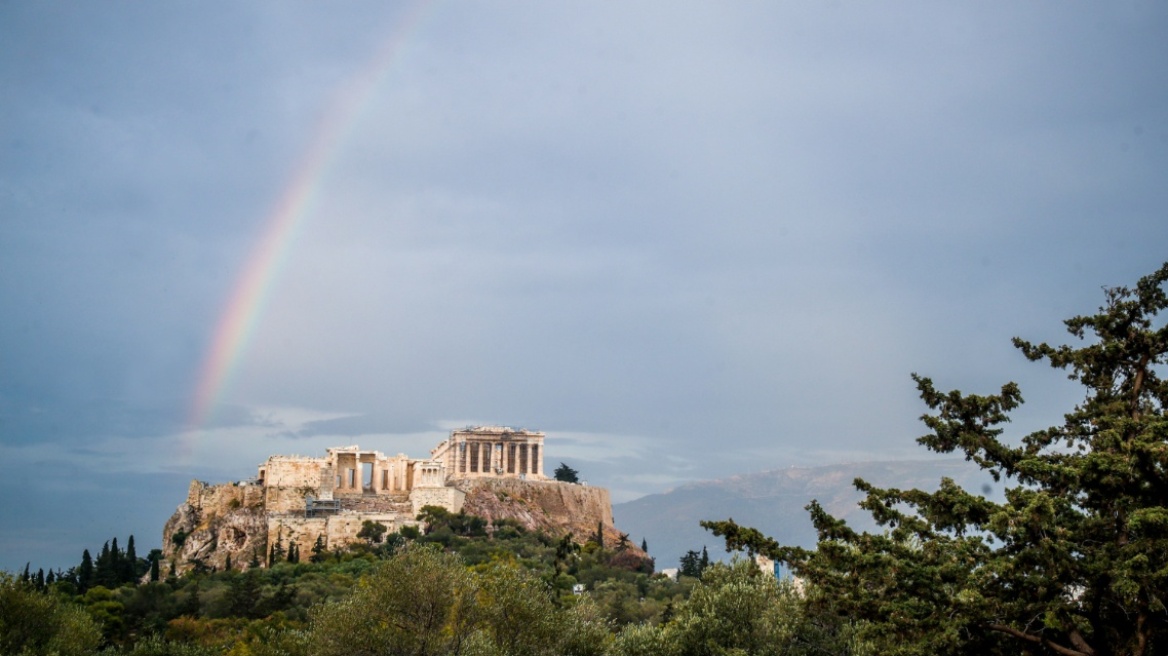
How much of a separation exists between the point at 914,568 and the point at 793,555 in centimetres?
298

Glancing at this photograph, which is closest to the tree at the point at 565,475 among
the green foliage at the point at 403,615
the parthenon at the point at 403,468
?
the parthenon at the point at 403,468

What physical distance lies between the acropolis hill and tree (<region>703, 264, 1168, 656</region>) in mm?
69675

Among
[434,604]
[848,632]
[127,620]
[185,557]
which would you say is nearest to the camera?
[848,632]

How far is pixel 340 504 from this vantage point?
94.0 metres

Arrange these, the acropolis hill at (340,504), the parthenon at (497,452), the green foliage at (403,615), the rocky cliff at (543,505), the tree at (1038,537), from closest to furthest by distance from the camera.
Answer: the tree at (1038,537) < the green foliage at (403,615) < the acropolis hill at (340,504) < the rocky cliff at (543,505) < the parthenon at (497,452)

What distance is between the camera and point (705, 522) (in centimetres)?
2567

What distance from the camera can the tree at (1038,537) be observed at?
22.0 m

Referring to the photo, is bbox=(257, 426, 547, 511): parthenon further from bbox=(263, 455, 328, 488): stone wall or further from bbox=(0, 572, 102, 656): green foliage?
bbox=(0, 572, 102, 656): green foliage

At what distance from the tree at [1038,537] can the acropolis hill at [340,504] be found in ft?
229

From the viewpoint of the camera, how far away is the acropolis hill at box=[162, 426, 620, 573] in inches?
3521

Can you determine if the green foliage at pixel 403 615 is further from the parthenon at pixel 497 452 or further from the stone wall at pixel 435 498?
the parthenon at pixel 497 452

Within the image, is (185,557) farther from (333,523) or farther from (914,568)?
(914,568)

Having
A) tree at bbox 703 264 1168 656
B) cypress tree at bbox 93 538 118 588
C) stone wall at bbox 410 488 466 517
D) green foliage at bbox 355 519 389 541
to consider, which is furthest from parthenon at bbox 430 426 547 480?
tree at bbox 703 264 1168 656

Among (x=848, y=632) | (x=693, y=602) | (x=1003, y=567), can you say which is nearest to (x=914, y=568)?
(x=1003, y=567)
